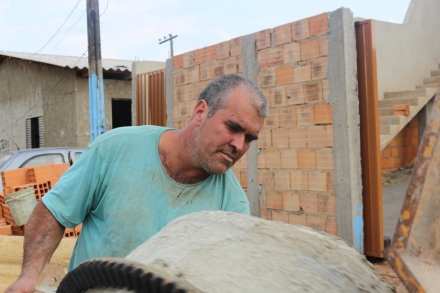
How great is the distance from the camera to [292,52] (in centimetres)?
549

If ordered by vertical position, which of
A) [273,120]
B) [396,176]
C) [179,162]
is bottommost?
[396,176]

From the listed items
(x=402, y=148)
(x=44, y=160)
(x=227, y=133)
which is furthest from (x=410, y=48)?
(x=227, y=133)

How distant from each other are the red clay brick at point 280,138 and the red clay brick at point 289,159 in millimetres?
81

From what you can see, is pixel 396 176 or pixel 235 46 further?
pixel 396 176

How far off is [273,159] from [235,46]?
1.59m

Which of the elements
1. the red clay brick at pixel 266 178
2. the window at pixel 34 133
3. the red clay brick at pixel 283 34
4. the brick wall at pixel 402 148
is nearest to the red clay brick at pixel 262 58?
the red clay brick at pixel 283 34

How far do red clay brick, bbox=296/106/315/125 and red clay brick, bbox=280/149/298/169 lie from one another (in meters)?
0.35

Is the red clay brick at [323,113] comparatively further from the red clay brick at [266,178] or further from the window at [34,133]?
the window at [34,133]

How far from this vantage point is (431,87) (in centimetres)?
1113

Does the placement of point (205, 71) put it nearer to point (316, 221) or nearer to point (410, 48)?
point (316, 221)

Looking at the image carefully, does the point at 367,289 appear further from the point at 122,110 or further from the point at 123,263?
the point at 122,110

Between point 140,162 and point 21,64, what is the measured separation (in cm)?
1640

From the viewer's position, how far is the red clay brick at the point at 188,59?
22.7ft

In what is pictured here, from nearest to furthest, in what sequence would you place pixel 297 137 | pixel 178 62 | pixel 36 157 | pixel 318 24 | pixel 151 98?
pixel 318 24
pixel 297 137
pixel 178 62
pixel 151 98
pixel 36 157
